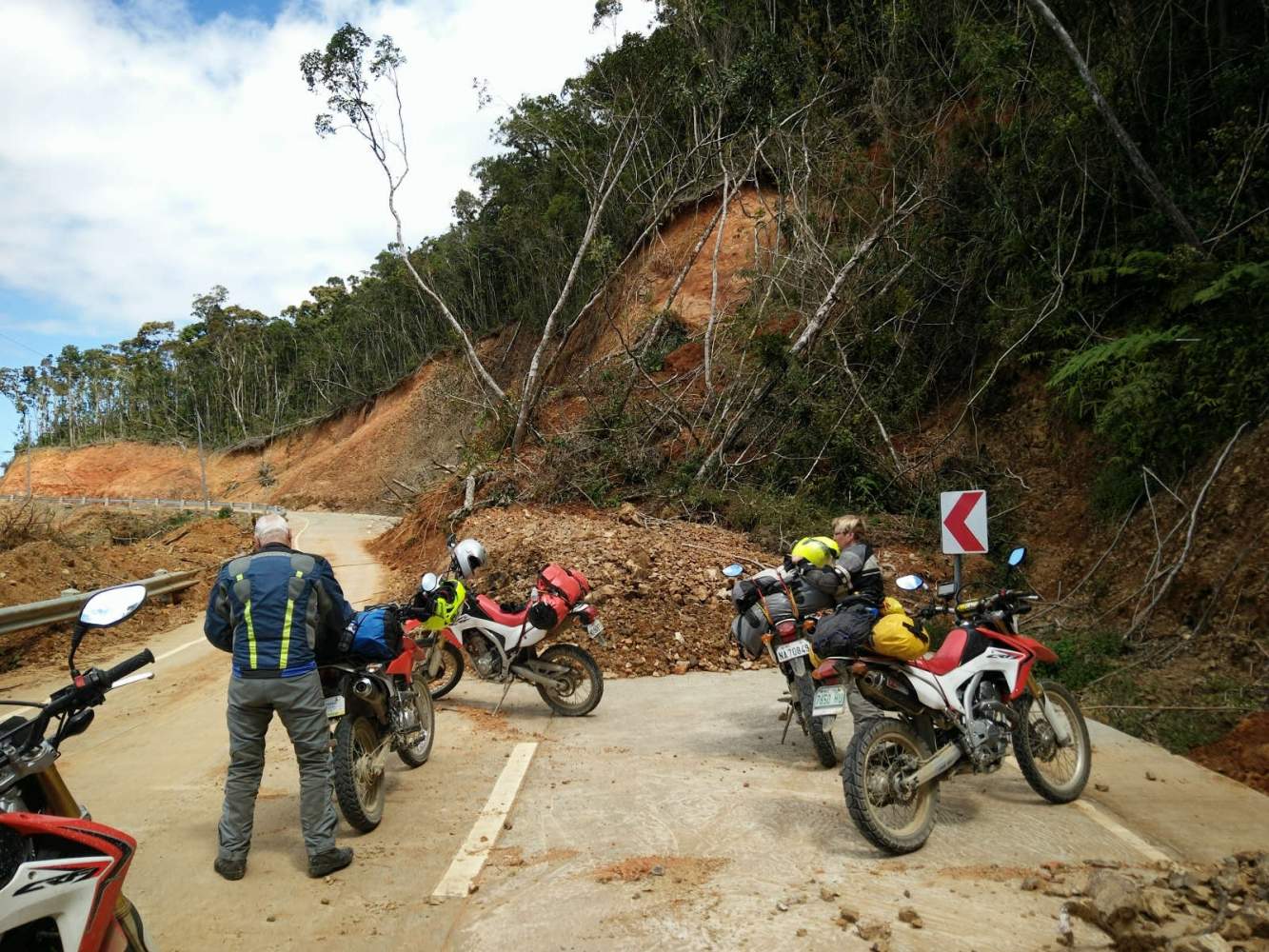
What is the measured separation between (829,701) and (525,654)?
3289mm

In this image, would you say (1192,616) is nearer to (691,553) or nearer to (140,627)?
(691,553)

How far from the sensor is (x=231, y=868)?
4.11 metres

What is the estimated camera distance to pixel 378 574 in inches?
677

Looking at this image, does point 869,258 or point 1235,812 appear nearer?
point 1235,812

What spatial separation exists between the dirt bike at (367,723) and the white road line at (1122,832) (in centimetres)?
400

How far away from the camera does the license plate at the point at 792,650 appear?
5.80 metres

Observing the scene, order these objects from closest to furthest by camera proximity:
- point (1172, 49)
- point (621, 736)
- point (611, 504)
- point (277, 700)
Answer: point (277, 700) → point (621, 736) → point (1172, 49) → point (611, 504)

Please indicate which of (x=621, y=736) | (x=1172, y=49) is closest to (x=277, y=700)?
(x=621, y=736)

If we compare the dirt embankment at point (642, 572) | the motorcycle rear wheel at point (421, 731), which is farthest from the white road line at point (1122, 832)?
the dirt embankment at point (642, 572)

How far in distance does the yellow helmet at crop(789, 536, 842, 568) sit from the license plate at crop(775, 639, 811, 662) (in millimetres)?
539

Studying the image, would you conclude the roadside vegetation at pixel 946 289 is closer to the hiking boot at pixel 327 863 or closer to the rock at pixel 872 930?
the rock at pixel 872 930

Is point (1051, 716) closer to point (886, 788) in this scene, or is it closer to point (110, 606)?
point (886, 788)

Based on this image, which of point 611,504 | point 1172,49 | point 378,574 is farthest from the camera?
point 378,574

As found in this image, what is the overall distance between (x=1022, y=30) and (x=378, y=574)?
604 inches
